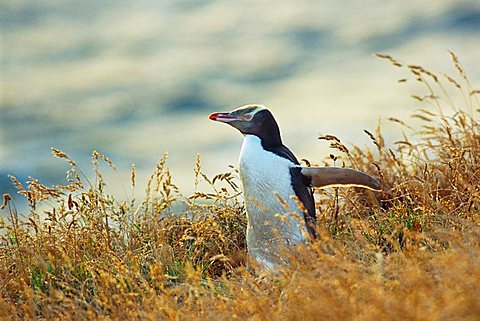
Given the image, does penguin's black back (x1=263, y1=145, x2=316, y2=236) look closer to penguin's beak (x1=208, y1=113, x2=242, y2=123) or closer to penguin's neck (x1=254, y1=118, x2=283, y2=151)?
penguin's neck (x1=254, y1=118, x2=283, y2=151)

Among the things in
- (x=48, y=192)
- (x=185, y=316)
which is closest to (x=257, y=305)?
(x=185, y=316)

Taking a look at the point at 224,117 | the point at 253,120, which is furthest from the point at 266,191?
the point at 224,117

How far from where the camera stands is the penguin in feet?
18.8

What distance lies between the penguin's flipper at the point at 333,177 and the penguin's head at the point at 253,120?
0.39 meters

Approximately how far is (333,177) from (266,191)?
1.73ft

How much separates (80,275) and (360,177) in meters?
2.29

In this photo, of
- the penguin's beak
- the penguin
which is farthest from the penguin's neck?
the penguin's beak

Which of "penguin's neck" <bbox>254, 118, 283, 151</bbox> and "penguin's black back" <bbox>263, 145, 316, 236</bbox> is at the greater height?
"penguin's neck" <bbox>254, 118, 283, 151</bbox>

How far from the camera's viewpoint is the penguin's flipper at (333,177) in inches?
230

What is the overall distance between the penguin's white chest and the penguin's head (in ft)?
0.43

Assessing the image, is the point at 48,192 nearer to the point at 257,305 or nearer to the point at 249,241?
the point at 249,241

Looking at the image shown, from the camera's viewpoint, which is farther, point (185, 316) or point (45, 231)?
point (45, 231)

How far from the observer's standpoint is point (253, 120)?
5.93 meters

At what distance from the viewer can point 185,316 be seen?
12.8 feet
